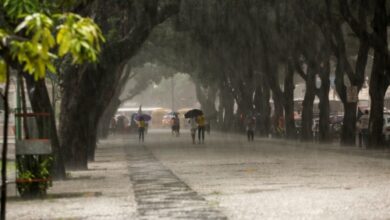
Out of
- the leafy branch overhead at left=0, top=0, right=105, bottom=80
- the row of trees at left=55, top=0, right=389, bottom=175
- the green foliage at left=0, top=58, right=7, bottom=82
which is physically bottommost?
the green foliage at left=0, top=58, right=7, bottom=82

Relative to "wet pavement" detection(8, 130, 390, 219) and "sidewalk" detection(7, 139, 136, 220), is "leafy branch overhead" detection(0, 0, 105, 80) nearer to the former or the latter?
"wet pavement" detection(8, 130, 390, 219)

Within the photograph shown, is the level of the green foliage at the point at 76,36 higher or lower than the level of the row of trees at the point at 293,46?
lower

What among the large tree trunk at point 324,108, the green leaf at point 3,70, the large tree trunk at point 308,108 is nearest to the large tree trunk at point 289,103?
the large tree trunk at point 308,108

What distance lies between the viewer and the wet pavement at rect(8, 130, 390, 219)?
45.9 feet

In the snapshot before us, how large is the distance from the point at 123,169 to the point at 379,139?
39.9ft

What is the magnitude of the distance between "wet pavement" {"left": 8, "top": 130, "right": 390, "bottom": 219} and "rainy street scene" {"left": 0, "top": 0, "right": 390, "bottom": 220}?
3 centimetres

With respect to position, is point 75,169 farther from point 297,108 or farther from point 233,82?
point 297,108

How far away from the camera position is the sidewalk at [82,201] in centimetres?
1443

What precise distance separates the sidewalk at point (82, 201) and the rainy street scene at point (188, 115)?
1.4 inches

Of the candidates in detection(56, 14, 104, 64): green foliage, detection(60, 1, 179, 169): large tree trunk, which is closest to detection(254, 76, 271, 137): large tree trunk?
detection(60, 1, 179, 169): large tree trunk

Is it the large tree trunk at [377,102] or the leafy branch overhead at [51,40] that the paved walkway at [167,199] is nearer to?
the leafy branch overhead at [51,40]

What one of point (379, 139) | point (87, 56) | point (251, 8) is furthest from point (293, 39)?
point (87, 56)

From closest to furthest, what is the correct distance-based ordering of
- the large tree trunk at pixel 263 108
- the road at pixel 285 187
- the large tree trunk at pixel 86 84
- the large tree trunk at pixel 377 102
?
the road at pixel 285 187 → the large tree trunk at pixel 86 84 → the large tree trunk at pixel 377 102 → the large tree trunk at pixel 263 108

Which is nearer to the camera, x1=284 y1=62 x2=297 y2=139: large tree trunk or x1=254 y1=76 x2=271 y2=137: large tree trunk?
x1=284 y1=62 x2=297 y2=139: large tree trunk
